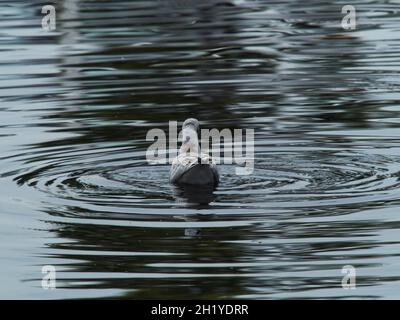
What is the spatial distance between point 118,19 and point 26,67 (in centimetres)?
609

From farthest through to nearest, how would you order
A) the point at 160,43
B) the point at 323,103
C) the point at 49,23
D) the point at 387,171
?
the point at 49,23, the point at 160,43, the point at 323,103, the point at 387,171

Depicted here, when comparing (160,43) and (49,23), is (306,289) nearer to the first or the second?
(160,43)

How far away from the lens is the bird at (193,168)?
49.1 feet

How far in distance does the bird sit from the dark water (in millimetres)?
203

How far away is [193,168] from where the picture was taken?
49.3 feet

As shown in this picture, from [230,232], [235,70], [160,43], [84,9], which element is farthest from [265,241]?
[84,9]

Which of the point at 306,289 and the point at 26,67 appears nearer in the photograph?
the point at 306,289

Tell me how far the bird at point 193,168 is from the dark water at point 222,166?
20cm

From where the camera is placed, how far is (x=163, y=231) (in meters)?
13.2

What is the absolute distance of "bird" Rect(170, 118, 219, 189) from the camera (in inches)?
589

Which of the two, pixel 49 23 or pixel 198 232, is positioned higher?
pixel 49 23

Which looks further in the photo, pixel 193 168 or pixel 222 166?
A: pixel 222 166

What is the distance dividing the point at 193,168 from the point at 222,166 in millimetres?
1192

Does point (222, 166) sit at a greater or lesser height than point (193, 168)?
lesser
